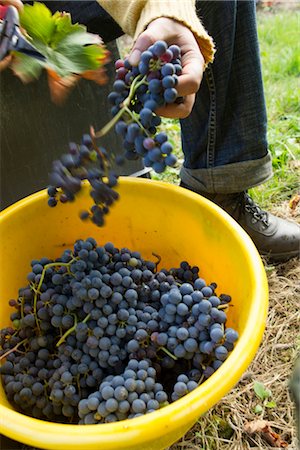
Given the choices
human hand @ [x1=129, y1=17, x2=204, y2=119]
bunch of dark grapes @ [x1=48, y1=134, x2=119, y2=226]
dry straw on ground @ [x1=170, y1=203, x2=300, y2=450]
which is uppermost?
human hand @ [x1=129, y1=17, x2=204, y2=119]

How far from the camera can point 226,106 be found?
4.17 feet

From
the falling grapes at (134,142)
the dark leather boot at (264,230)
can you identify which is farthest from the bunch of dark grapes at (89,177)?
the dark leather boot at (264,230)

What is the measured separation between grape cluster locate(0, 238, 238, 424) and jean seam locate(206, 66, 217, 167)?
44 centimetres

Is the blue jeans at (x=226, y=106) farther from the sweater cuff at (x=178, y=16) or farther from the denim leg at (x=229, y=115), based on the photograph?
the sweater cuff at (x=178, y=16)

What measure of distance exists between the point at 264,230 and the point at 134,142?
74 cm

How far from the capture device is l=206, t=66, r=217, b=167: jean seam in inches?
47.8

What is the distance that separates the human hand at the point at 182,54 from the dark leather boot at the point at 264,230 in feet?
1.84

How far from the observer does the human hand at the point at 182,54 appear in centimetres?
78

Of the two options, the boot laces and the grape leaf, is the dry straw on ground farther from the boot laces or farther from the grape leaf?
the grape leaf

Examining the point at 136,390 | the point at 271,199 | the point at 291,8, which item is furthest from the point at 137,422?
the point at 291,8

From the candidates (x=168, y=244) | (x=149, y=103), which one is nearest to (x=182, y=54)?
(x=149, y=103)

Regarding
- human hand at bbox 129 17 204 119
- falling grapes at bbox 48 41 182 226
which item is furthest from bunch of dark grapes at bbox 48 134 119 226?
human hand at bbox 129 17 204 119

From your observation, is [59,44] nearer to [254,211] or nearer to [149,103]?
[149,103]

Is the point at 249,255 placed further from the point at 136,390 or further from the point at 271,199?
the point at 271,199
